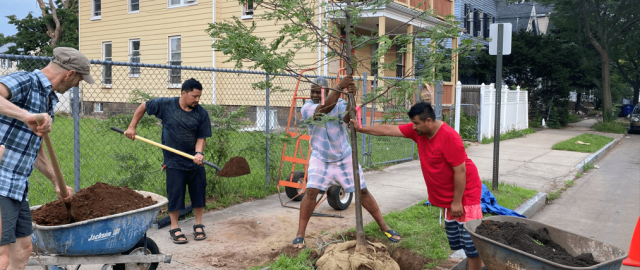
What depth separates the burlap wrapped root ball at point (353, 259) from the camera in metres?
4.08

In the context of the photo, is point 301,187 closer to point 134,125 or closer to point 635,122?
point 134,125

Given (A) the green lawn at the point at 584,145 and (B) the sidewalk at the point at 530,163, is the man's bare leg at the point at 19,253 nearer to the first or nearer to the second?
(B) the sidewalk at the point at 530,163

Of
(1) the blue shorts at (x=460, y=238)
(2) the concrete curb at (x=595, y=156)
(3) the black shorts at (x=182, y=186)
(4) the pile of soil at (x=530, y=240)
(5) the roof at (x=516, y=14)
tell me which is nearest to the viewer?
(4) the pile of soil at (x=530, y=240)

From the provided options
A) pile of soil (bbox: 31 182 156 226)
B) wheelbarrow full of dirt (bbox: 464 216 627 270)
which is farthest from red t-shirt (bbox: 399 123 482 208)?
pile of soil (bbox: 31 182 156 226)

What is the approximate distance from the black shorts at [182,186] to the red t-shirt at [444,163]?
7.77ft

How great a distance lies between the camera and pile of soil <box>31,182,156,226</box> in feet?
11.6

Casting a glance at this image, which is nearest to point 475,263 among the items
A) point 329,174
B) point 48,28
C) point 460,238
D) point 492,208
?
point 460,238

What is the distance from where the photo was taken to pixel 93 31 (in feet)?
A: 70.5

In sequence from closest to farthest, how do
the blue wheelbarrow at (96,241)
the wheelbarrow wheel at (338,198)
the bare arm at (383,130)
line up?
1. the blue wheelbarrow at (96,241)
2. the bare arm at (383,130)
3. the wheelbarrow wheel at (338,198)

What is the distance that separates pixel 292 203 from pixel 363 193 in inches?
76.9

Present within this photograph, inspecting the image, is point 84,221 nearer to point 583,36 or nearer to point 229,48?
point 229,48

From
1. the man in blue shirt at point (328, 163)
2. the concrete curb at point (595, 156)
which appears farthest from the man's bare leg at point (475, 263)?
the concrete curb at point (595, 156)

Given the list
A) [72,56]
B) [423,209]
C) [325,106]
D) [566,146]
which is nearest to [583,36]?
[566,146]

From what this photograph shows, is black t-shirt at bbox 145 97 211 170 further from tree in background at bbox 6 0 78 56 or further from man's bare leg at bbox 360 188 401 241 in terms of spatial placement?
tree in background at bbox 6 0 78 56
